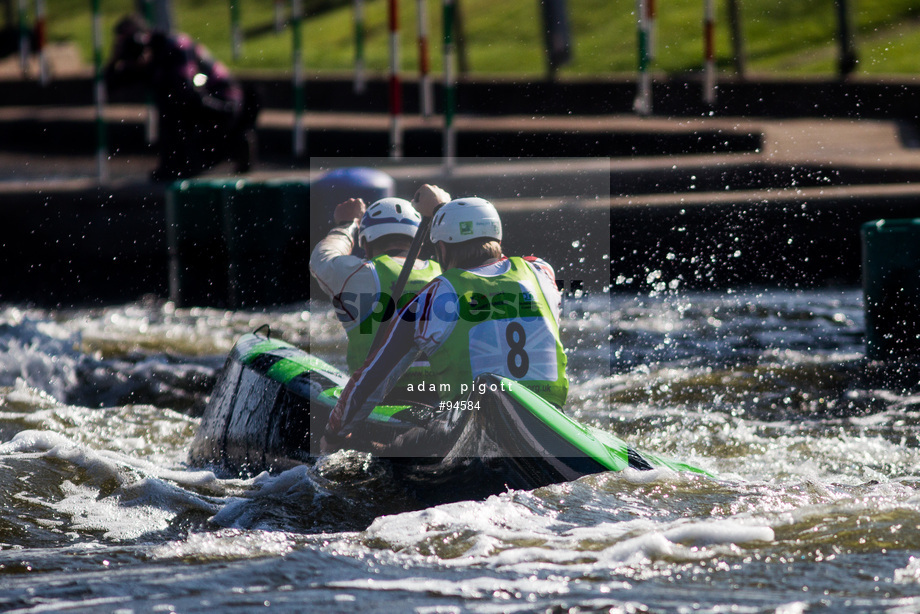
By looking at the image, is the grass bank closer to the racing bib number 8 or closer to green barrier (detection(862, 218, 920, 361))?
green barrier (detection(862, 218, 920, 361))

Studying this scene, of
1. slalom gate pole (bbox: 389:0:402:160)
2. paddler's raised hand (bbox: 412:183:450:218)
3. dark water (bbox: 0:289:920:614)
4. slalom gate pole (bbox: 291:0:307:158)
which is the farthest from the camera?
slalom gate pole (bbox: 291:0:307:158)

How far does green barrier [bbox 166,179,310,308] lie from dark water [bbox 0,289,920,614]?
2.01 metres

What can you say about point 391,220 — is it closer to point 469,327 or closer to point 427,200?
point 427,200

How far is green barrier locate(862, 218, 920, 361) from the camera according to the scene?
7172mm

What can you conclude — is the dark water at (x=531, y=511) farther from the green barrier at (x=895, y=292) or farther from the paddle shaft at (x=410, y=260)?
the paddle shaft at (x=410, y=260)

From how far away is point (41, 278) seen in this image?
33.6ft

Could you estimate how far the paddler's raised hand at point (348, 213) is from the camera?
627 cm

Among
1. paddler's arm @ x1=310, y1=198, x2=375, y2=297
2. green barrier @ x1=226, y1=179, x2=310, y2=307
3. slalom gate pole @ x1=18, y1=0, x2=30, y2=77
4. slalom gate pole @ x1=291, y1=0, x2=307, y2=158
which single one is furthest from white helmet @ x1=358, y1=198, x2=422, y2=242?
slalom gate pole @ x1=18, y1=0, x2=30, y2=77

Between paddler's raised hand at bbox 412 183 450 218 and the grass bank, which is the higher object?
the grass bank

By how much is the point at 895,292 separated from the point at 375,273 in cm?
370

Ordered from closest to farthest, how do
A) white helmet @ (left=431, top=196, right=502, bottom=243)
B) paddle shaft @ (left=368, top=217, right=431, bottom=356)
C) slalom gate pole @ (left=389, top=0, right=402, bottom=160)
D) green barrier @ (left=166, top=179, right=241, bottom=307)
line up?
white helmet @ (left=431, top=196, right=502, bottom=243) → paddle shaft @ (left=368, top=217, right=431, bottom=356) → green barrier @ (left=166, top=179, right=241, bottom=307) → slalom gate pole @ (left=389, top=0, right=402, bottom=160)

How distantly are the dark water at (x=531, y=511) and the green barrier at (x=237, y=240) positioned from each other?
201cm

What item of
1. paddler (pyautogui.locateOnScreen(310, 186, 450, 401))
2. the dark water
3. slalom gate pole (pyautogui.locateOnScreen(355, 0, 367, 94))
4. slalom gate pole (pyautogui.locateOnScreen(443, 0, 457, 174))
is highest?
slalom gate pole (pyautogui.locateOnScreen(355, 0, 367, 94))

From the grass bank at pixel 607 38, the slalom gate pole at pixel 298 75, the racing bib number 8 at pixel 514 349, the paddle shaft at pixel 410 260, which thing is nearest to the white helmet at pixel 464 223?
the racing bib number 8 at pixel 514 349
